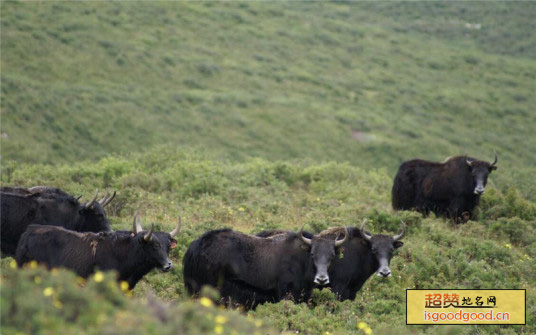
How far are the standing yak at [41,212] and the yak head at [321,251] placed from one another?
3885 mm

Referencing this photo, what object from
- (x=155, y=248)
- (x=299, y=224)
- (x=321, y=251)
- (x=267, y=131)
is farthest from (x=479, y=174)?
(x=267, y=131)

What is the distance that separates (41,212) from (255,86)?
25.7 m

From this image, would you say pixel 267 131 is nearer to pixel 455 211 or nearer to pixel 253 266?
pixel 455 211

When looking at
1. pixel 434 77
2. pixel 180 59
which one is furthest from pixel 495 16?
pixel 180 59

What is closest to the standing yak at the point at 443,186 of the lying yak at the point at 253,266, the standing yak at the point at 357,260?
the standing yak at the point at 357,260

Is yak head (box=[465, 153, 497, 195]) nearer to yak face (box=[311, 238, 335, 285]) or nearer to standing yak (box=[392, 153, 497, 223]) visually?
standing yak (box=[392, 153, 497, 223])

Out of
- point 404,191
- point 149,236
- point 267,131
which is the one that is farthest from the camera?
point 267,131

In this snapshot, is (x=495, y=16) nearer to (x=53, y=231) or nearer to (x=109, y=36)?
(x=109, y=36)

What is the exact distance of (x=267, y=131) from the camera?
33062mm

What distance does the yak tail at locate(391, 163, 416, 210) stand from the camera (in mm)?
18406

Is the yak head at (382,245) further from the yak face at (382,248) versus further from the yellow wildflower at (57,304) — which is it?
the yellow wildflower at (57,304)

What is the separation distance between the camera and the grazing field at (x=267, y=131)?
11062mm

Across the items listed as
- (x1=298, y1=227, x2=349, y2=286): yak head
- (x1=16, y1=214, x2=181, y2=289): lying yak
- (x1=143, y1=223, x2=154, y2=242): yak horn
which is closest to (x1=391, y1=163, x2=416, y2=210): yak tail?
(x1=298, y1=227, x2=349, y2=286): yak head

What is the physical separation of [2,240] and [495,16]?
156 ft
